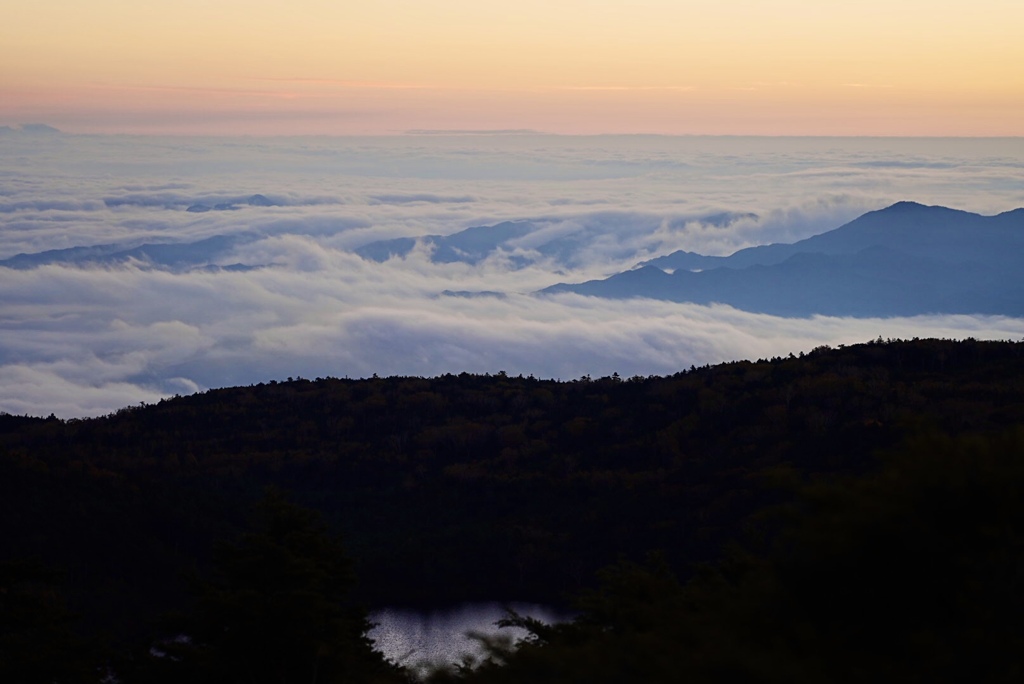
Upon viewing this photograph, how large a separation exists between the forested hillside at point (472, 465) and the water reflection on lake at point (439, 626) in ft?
7.43

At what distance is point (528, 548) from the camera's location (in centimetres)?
7694

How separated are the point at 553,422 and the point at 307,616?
7904cm

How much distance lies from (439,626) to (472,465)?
30464mm

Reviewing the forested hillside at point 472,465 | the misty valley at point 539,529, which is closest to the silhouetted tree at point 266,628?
the misty valley at point 539,529

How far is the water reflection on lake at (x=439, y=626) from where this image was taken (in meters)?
57.8

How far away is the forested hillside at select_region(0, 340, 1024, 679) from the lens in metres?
71.0

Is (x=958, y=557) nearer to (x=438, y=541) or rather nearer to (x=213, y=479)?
(x=438, y=541)

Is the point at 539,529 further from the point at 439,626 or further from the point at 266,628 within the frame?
the point at 266,628

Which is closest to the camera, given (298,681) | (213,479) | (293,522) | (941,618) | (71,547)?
(941,618)

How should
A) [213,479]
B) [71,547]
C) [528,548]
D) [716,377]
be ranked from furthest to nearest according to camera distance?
[716,377], [213,479], [528,548], [71,547]

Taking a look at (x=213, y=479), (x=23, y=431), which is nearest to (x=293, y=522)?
(x=213, y=479)

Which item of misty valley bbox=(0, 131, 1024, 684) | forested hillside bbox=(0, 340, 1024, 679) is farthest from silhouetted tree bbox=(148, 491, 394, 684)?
forested hillside bbox=(0, 340, 1024, 679)

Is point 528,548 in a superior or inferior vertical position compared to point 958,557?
inferior

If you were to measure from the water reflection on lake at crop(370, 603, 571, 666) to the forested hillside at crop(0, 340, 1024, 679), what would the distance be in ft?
7.43
